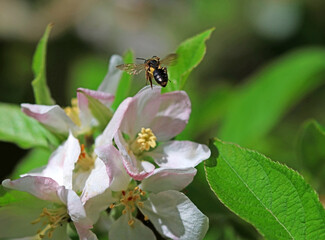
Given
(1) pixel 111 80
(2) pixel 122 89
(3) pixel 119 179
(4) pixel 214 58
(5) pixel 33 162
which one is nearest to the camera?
(3) pixel 119 179

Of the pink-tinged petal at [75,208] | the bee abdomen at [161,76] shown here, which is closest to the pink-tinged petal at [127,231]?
the pink-tinged petal at [75,208]

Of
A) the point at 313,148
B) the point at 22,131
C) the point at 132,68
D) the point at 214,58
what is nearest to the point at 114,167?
the point at 132,68

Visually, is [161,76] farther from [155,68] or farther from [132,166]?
[132,166]

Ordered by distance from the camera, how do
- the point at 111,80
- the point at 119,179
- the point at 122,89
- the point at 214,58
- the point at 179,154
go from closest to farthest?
the point at 119,179
the point at 179,154
the point at 111,80
the point at 122,89
the point at 214,58

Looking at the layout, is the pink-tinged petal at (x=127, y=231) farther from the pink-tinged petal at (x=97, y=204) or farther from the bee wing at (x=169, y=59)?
the bee wing at (x=169, y=59)

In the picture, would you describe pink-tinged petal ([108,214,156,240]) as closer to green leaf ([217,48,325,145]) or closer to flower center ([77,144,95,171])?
flower center ([77,144,95,171])

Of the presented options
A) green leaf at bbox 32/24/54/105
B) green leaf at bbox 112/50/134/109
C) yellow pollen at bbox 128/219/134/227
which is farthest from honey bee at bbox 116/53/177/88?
yellow pollen at bbox 128/219/134/227

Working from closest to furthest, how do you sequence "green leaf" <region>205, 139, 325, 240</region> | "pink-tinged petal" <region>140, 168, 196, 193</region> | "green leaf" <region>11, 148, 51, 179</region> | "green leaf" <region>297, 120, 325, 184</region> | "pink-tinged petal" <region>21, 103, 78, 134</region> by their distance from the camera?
"green leaf" <region>205, 139, 325, 240</region> → "pink-tinged petal" <region>140, 168, 196, 193</region> → "pink-tinged petal" <region>21, 103, 78, 134</region> → "green leaf" <region>297, 120, 325, 184</region> → "green leaf" <region>11, 148, 51, 179</region>
